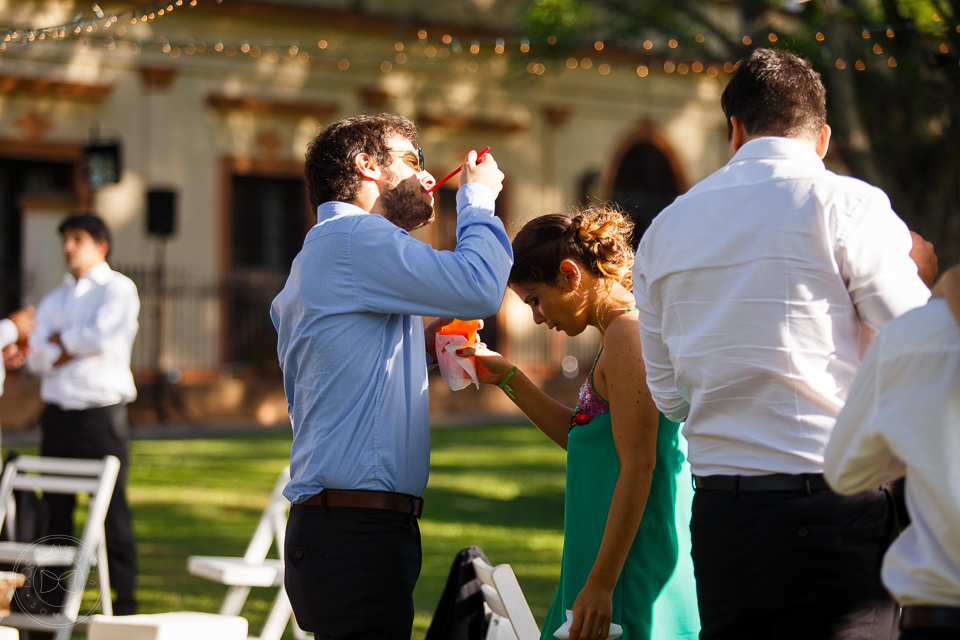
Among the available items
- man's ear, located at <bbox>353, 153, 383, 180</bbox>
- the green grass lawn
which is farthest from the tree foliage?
man's ear, located at <bbox>353, 153, 383, 180</bbox>

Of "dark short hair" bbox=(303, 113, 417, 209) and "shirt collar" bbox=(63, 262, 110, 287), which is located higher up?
"dark short hair" bbox=(303, 113, 417, 209)

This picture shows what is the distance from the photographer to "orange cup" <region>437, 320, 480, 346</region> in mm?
2852

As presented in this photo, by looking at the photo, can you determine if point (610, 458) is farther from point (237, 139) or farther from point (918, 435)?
point (237, 139)

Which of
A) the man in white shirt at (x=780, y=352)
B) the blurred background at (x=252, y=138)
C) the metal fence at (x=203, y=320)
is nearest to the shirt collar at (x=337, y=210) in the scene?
the man in white shirt at (x=780, y=352)

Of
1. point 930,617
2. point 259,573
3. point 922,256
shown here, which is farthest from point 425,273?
point 259,573

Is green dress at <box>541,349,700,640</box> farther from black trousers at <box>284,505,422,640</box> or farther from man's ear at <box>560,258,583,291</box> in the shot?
black trousers at <box>284,505,422,640</box>

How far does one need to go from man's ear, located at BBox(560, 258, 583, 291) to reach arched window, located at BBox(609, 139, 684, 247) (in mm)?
17612

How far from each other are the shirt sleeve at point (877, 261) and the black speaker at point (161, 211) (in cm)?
1369

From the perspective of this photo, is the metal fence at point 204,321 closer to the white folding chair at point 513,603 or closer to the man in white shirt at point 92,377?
the man in white shirt at point 92,377

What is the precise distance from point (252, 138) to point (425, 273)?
1488 cm

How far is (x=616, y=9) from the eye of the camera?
36.0 ft

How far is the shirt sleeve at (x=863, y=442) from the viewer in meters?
1.61

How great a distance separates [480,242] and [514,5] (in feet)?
56.4

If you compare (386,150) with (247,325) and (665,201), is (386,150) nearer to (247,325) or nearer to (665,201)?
(247,325)
